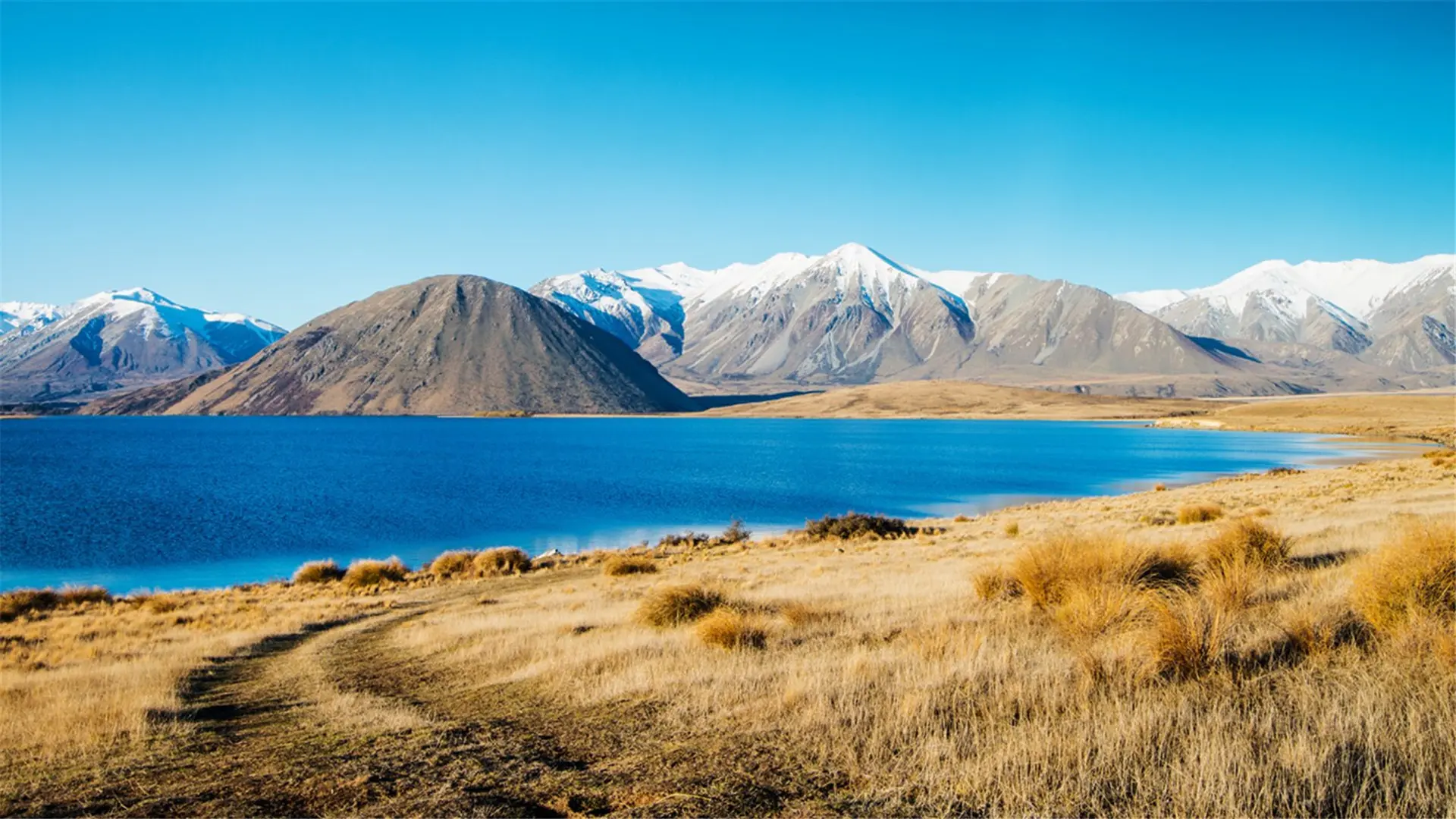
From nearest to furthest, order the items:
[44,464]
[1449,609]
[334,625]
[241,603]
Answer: [1449,609] → [334,625] → [241,603] → [44,464]

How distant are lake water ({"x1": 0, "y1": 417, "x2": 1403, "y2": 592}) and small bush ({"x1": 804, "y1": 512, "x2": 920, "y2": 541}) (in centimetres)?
680

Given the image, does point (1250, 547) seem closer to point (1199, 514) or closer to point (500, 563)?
point (1199, 514)

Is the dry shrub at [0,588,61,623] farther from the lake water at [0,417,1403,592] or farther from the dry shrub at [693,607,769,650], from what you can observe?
the dry shrub at [693,607,769,650]

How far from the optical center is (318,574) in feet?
98.9

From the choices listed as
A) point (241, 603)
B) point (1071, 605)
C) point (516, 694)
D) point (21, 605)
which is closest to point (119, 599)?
point (21, 605)

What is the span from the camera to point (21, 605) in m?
24.4

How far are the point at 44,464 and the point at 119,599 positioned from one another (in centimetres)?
7895

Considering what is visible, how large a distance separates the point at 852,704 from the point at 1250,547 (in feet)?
30.9

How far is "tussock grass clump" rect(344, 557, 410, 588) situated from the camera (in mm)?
28125

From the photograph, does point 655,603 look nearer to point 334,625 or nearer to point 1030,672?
point 1030,672

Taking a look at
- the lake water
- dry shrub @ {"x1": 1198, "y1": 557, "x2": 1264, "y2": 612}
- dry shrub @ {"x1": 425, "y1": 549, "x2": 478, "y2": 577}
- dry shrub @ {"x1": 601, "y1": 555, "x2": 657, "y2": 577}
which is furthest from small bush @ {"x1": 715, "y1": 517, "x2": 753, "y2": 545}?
dry shrub @ {"x1": 1198, "y1": 557, "x2": 1264, "y2": 612}

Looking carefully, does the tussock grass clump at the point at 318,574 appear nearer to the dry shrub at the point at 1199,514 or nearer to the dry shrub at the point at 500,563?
the dry shrub at the point at 500,563

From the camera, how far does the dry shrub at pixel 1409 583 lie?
8.36m

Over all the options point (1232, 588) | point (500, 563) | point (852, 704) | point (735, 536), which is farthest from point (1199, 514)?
point (852, 704)
